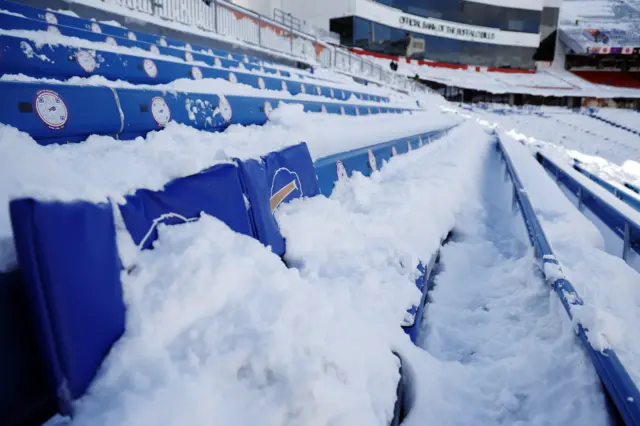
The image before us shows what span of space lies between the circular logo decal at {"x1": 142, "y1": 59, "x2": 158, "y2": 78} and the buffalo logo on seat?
221cm

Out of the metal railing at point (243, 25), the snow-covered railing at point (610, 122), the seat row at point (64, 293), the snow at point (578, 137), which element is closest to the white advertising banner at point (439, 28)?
the snow-covered railing at point (610, 122)

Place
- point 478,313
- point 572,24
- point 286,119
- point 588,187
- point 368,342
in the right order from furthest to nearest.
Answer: point 572,24
point 588,187
point 286,119
point 478,313
point 368,342

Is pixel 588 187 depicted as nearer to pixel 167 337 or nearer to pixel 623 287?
pixel 623 287

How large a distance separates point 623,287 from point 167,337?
2.45m

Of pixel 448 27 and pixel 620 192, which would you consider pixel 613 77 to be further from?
pixel 620 192

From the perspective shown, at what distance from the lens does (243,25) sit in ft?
27.3

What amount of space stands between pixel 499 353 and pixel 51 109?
2325mm

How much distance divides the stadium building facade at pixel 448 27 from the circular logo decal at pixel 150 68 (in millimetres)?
24074

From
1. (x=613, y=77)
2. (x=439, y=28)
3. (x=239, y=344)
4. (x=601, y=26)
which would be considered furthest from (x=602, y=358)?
(x=601, y=26)

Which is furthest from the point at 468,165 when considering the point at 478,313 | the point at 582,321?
Result: the point at 582,321

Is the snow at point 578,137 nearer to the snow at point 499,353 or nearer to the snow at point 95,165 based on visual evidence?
the snow at point 499,353

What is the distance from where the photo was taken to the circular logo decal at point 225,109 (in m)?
3.01

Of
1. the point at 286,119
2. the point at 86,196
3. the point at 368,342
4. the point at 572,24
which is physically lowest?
the point at 368,342

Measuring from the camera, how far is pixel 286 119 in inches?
127
